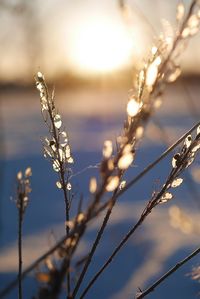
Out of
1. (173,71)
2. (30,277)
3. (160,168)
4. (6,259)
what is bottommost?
(173,71)

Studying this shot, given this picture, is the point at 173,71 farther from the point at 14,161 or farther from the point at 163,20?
the point at 14,161

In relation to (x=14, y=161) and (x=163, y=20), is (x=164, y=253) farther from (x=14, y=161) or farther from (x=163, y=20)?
(x=14, y=161)

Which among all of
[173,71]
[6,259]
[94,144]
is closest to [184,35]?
[173,71]

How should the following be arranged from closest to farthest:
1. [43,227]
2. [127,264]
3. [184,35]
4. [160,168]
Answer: [184,35] → [127,264] → [43,227] → [160,168]

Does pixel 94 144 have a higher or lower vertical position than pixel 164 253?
higher

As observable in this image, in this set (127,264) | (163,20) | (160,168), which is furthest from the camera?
(160,168)

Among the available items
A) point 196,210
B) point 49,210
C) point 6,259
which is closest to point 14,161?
point 49,210

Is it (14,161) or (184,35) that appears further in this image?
(14,161)

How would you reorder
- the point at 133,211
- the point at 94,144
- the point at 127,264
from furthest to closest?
1. the point at 94,144
2. the point at 133,211
3. the point at 127,264

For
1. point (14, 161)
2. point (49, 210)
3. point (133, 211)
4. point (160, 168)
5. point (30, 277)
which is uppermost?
point (14, 161)
